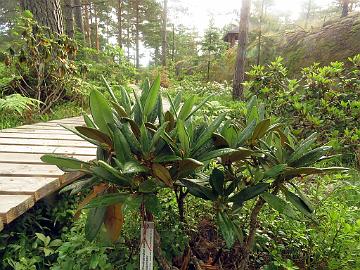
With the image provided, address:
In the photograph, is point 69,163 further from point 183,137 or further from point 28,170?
point 28,170

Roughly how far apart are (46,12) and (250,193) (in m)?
6.09

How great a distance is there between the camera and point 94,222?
118 centimetres

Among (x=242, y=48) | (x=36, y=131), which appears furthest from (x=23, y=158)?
(x=242, y=48)

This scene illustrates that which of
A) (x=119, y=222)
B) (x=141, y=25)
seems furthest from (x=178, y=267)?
(x=141, y=25)

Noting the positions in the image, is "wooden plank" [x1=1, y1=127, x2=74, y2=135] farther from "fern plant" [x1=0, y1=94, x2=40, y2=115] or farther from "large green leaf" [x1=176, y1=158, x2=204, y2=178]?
"large green leaf" [x1=176, y1=158, x2=204, y2=178]

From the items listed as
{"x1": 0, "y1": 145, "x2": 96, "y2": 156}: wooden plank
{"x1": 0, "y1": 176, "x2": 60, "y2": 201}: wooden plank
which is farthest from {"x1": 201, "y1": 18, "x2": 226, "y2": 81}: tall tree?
{"x1": 0, "y1": 176, "x2": 60, "y2": 201}: wooden plank

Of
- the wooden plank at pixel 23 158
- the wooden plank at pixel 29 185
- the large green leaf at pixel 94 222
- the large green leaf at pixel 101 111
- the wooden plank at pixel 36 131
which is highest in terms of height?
the large green leaf at pixel 101 111

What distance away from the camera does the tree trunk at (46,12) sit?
5.75 meters

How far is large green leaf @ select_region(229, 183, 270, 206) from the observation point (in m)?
1.17

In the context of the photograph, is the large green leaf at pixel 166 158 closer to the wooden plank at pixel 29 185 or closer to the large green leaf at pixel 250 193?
the large green leaf at pixel 250 193

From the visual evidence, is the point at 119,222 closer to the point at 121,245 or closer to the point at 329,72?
the point at 121,245

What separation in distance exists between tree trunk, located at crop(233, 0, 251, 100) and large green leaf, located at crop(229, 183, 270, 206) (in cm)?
921

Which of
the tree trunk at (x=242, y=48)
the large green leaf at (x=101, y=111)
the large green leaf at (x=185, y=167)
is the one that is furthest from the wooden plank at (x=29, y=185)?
the tree trunk at (x=242, y=48)

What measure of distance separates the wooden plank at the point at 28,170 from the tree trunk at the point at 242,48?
336 inches
